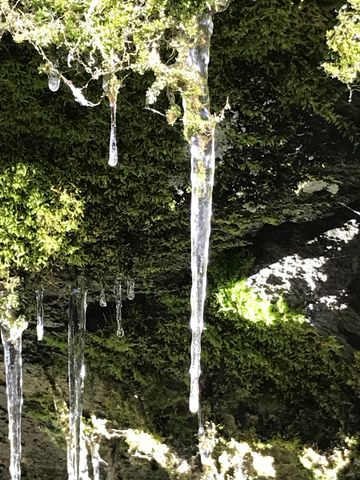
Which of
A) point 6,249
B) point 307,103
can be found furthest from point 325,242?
point 6,249

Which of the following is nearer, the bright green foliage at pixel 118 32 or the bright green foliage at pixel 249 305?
the bright green foliage at pixel 118 32

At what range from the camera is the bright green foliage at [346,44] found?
2.40 meters

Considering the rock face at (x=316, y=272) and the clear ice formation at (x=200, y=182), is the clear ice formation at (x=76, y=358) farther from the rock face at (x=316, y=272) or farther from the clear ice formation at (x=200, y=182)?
the clear ice formation at (x=200, y=182)

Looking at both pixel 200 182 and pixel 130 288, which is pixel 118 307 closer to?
pixel 130 288

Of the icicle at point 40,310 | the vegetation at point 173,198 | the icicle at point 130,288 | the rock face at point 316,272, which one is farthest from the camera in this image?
the icicle at point 130,288

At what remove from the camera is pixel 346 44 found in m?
2.46

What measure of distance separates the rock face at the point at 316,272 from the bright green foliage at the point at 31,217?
4.18 ft

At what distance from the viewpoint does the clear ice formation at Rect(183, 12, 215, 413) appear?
2400mm

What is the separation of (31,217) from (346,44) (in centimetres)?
189

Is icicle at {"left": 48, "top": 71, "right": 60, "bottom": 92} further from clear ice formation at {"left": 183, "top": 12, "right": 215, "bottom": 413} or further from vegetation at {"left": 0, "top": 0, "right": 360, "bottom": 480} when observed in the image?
clear ice formation at {"left": 183, "top": 12, "right": 215, "bottom": 413}

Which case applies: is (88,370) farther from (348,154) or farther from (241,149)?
(348,154)

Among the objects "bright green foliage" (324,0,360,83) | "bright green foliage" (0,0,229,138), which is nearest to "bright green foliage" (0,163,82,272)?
"bright green foliage" (0,0,229,138)

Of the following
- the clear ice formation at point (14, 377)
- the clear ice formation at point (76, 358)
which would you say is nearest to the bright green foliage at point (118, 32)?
the clear ice formation at point (76, 358)

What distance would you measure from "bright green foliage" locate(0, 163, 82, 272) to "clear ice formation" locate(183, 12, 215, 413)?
3.11 feet
